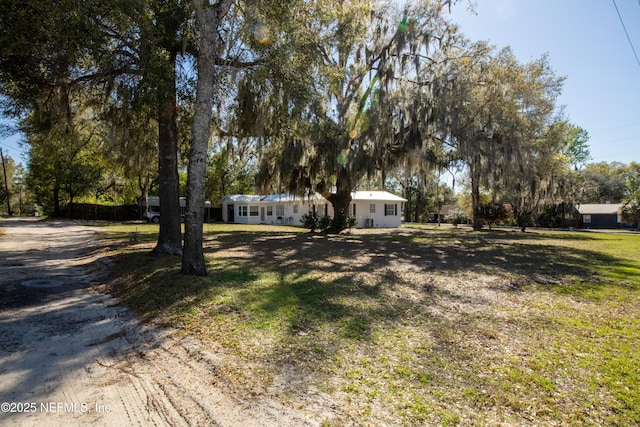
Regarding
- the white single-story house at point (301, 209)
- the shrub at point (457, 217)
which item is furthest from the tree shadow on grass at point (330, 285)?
the shrub at point (457, 217)

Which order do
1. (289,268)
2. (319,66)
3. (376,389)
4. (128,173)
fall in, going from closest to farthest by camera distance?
(376,389) → (289,268) → (319,66) → (128,173)

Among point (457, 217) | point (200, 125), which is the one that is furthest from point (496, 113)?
point (457, 217)

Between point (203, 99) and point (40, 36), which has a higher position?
point (40, 36)

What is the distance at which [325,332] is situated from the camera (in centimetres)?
380

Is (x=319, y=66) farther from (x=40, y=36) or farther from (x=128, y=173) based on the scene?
(x=128, y=173)

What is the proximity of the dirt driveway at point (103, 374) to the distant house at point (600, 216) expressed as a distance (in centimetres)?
4723

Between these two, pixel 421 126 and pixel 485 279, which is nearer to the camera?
pixel 485 279

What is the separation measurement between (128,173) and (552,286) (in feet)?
45.3

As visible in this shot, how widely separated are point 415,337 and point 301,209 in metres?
25.5

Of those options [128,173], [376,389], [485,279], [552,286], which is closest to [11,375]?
[376,389]

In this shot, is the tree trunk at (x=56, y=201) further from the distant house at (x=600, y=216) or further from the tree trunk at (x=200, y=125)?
the distant house at (x=600, y=216)

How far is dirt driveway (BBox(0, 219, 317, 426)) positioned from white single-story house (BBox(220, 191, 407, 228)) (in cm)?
1937

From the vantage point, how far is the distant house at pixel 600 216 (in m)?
38.1

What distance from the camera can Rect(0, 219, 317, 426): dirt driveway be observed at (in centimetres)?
238
